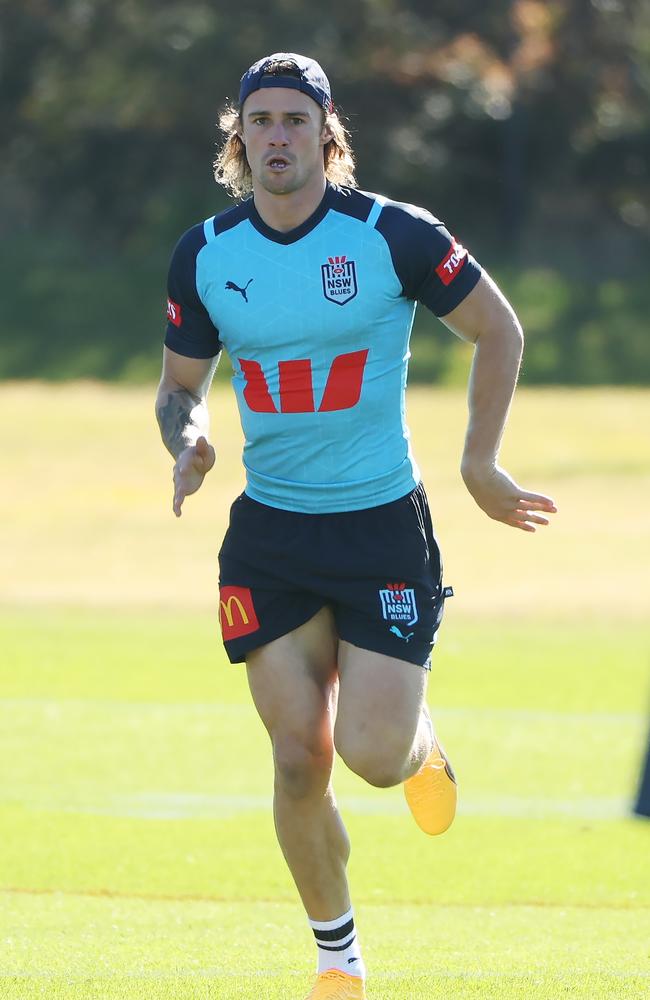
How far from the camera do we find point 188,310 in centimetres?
531

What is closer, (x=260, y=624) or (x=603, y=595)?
(x=260, y=624)

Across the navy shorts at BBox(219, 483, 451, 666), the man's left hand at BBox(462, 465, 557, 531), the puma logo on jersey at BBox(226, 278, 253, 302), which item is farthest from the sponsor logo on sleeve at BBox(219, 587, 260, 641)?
the puma logo on jersey at BBox(226, 278, 253, 302)

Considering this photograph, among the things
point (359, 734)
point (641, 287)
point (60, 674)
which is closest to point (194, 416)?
point (359, 734)

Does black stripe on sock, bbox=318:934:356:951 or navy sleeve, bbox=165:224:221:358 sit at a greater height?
navy sleeve, bbox=165:224:221:358

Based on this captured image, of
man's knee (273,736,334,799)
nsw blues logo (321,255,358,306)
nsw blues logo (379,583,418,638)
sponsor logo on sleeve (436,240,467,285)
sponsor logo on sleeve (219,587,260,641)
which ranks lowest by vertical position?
man's knee (273,736,334,799)

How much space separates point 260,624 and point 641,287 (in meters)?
30.1

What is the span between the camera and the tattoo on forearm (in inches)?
209

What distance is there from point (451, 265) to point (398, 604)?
3.25ft

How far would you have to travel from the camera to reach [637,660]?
49.0ft

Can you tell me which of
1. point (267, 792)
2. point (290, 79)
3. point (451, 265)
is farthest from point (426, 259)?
point (267, 792)

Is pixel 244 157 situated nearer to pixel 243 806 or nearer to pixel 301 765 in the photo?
pixel 301 765

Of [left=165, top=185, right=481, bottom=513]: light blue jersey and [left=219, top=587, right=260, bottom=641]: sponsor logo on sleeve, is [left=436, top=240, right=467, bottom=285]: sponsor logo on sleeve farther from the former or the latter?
[left=219, top=587, right=260, bottom=641]: sponsor logo on sleeve

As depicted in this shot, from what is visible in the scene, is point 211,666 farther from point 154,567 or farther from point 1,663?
→ point 154,567

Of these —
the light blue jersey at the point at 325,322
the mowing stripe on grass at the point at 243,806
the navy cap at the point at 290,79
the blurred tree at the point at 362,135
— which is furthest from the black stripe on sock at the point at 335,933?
the blurred tree at the point at 362,135
